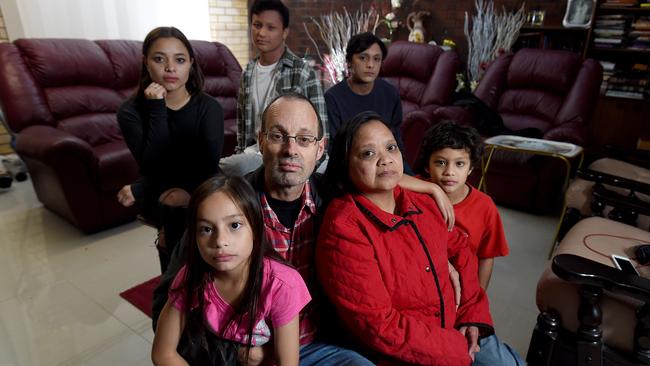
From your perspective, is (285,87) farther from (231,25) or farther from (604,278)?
(231,25)

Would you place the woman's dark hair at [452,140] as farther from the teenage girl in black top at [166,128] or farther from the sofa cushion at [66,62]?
the sofa cushion at [66,62]

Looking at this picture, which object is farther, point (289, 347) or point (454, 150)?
point (454, 150)

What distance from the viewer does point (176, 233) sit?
1.28 meters

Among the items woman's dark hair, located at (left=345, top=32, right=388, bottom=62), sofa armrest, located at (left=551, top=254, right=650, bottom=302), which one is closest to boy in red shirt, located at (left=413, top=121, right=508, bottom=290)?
sofa armrest, located at (left=551, top=254, right=650, bottom=302)

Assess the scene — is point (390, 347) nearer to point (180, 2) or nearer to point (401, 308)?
point (401, 308)

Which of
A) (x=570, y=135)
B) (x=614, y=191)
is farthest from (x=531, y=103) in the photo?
(x=614, y=191)

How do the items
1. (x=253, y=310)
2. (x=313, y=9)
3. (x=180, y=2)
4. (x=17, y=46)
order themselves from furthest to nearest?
(x=313, y=9)
(x=180, y=2)
(x=17, y=46)
(x=253, y=310)

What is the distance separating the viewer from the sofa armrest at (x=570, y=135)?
2.94 meters

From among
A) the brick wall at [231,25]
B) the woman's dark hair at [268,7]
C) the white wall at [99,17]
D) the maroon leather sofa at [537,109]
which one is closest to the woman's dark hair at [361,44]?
the woman's dark hair at [268,7]

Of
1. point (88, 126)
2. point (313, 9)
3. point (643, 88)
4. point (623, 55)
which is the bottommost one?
point (88, 126)

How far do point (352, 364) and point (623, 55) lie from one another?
4481mm

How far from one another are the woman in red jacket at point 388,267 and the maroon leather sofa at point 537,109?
217 cm

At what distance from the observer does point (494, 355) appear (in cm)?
115

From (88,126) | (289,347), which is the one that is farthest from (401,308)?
(88,126)
